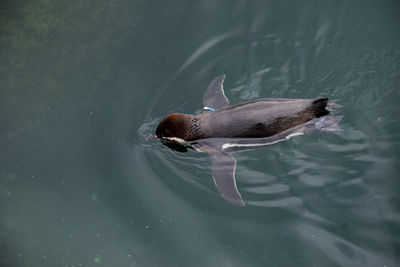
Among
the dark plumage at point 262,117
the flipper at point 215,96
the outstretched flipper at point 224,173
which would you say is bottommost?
the outstretched flipper at point 224,173

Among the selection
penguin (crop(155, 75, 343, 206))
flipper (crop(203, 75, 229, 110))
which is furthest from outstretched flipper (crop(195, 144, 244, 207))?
flipper (crop(203, 75, 229, 110))

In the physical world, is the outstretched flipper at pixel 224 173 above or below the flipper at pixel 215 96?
below

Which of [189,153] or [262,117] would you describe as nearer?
[262,117]

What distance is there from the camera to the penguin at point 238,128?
4.68m

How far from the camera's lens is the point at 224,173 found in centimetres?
500

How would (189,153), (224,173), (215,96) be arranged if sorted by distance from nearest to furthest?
(224,173) → (189,153) → (215,96)

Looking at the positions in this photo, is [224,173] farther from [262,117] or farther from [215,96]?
[215,96]

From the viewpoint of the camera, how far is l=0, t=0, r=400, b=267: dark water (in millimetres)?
4797

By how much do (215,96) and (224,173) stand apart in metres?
1.38

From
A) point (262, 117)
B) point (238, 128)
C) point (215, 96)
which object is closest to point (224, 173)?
point (238, 128)

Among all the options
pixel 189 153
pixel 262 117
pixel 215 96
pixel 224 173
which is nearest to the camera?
pixel 262 117

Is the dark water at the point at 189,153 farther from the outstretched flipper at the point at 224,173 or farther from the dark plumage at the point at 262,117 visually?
the dark plumage at the point at 262,117

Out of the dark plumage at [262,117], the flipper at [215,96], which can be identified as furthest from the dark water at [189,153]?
the dark plumage at [262,117]

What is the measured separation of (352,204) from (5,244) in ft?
15.5
